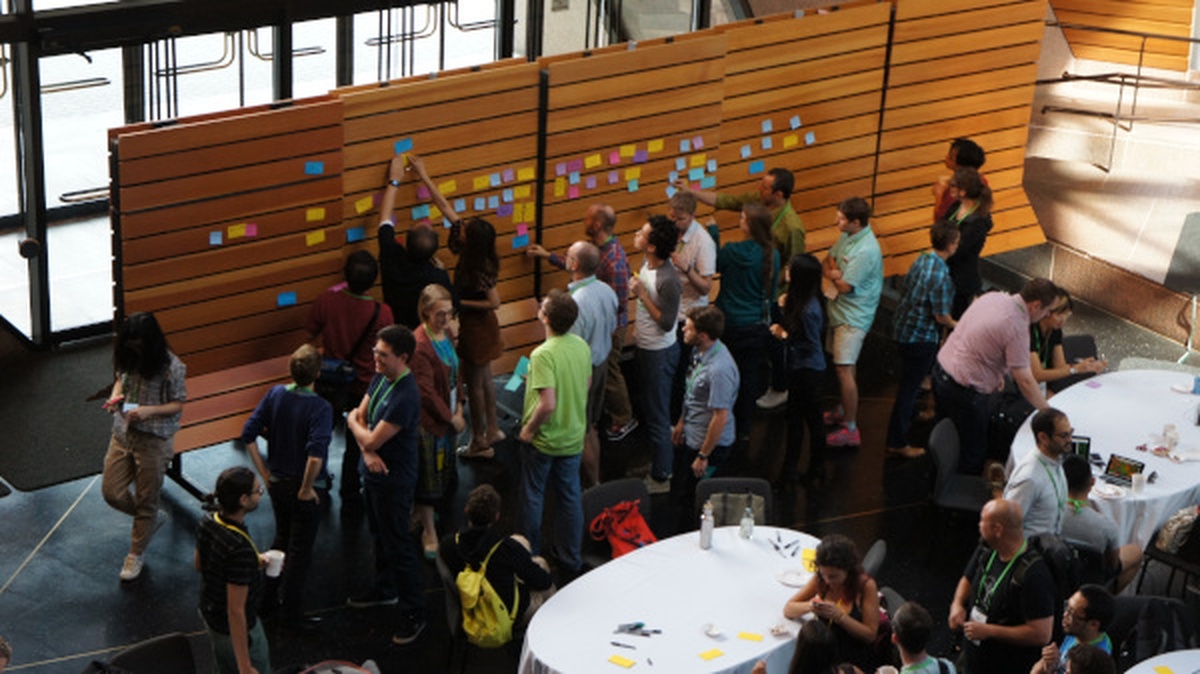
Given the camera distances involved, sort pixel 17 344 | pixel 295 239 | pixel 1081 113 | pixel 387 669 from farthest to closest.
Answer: pixel 1081 113, pixel 17 344, pixel 295 239, pixel 387 669

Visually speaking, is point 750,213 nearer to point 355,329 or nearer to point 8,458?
point 355,329

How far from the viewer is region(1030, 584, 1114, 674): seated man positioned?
7.26 metres

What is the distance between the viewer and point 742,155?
11.7 meters

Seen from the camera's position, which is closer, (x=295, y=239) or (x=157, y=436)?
(x=157, y=436)

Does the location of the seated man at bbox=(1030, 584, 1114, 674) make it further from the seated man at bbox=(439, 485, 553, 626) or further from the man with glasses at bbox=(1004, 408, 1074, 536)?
the seated man at bbox=(439, 485, 553, 626)

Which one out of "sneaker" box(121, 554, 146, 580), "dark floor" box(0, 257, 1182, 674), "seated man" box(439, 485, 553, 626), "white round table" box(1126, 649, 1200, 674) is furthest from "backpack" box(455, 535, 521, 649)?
"white round table" box(1126, 649, 1200, 674)

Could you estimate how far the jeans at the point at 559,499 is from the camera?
8938 millimetres

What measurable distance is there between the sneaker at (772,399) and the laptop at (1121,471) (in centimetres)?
270

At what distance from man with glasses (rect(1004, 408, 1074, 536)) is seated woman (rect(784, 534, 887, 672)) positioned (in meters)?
1.22

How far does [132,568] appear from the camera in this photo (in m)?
9.09

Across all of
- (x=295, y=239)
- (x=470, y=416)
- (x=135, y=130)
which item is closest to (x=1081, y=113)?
(x=470, y=416)

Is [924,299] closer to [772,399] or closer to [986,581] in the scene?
[772,399]

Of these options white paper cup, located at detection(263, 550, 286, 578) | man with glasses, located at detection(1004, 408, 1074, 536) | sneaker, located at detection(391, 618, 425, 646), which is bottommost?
sneaker, located at detection(391, 618, 425, 646)

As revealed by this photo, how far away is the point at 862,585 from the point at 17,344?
21.4ft
